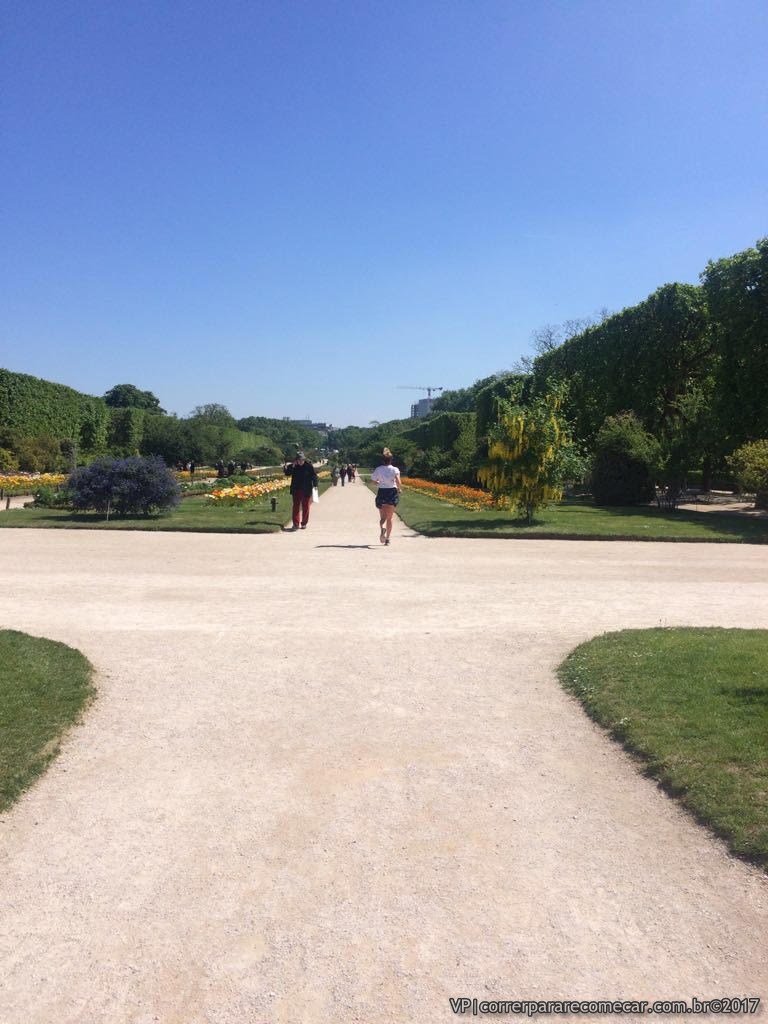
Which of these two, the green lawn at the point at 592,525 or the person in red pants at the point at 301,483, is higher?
the person in red pants at the point at 301,483

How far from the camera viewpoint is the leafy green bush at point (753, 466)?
19922 mm

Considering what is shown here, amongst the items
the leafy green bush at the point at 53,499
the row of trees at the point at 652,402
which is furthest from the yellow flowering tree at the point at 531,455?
the leafy green bush at the point at 53,499

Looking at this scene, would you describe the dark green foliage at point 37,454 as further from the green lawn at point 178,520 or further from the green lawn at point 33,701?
the green lawn at point 33,701

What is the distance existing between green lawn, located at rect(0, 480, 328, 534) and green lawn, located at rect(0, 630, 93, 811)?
9.86 m

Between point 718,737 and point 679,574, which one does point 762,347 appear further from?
point 718,737

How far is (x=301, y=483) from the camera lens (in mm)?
16797

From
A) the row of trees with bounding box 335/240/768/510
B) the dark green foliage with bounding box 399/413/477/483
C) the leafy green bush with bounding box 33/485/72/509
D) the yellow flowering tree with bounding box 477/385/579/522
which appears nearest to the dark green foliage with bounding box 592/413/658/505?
the row of trees with bounding box 335/240/768/510

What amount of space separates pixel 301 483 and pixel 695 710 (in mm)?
12581

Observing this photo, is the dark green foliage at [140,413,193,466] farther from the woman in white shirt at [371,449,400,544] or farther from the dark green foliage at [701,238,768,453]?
the woman in white shirt at [371,449,400,544]

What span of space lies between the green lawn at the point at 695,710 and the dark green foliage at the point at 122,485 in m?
13.4

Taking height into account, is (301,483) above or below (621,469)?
below

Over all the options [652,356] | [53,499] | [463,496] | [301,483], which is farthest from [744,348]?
[53,499]

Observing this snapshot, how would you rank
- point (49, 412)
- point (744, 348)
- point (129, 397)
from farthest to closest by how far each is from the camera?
point (129, 397), point (49, 412), point (744, 348)

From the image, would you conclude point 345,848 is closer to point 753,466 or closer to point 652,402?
point 753,466
